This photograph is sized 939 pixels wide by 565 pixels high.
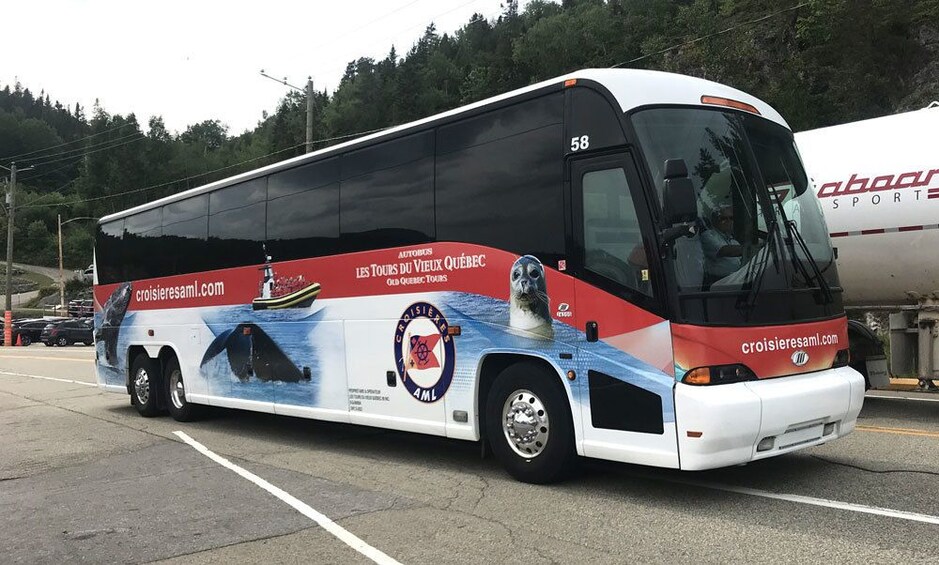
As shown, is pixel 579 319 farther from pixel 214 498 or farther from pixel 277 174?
pixel 277 174

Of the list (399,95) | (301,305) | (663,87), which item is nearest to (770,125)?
(663,87)

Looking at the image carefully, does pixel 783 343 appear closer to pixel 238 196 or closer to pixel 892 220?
pixel 892 220

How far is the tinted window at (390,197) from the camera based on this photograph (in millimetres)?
7457

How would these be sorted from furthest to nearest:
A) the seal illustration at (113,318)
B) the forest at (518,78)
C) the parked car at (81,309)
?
1. the parked car at (81,309)
2. the forest at (518,78)
3. the seal illustration at (113,318)

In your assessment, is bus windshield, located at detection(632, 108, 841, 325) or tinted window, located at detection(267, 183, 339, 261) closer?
bus windshield, located at detection(632, 108, 841, 325)

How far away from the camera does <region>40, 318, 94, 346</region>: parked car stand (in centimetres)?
4188

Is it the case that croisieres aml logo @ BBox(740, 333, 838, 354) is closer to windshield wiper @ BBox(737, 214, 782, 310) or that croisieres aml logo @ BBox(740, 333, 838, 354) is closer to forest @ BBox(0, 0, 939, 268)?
windshield wiper @ BBox(737, 214, 782, 310)

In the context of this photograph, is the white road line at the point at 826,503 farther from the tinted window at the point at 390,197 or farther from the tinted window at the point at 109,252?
the tinted window at the point at 109,252

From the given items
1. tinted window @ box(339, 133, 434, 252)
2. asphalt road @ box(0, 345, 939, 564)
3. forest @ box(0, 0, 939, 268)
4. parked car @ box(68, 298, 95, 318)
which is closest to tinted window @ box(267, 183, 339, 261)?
tinted window @ box(339, 133, 434, 252)

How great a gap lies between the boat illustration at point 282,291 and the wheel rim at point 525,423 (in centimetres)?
328

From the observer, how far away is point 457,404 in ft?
22.9

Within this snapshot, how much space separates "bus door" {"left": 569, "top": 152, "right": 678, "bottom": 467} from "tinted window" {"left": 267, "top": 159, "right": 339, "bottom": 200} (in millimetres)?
3678

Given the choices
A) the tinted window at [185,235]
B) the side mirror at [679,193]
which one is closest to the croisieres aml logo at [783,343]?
the side mirror at [679,193]

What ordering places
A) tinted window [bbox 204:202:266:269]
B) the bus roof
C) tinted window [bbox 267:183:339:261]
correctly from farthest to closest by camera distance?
tinted window [bbox 204:202:266:269] < tinted window [bbox 267:183:339:261] < the bus roof
